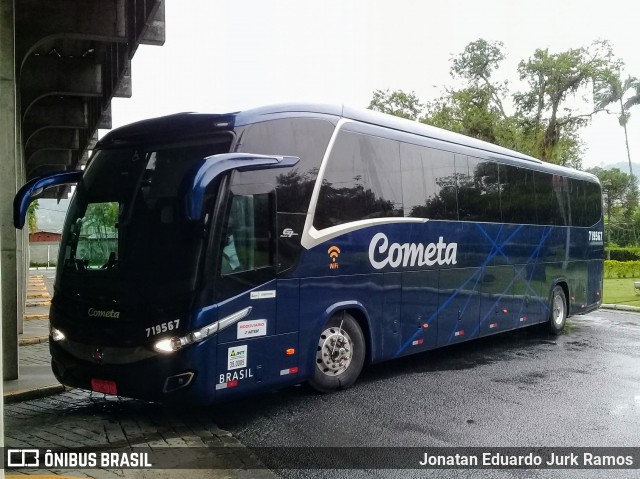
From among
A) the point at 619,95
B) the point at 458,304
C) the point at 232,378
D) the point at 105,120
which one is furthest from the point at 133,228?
the point at 619,95

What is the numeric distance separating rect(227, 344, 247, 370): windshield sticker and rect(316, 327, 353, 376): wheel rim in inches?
50.7

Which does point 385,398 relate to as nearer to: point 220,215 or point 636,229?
point 220,215

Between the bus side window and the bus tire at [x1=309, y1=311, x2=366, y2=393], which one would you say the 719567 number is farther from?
the bus tire at [x1=309, y1=311, x2=366, y2=393]

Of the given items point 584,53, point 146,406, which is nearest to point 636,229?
point 584,53

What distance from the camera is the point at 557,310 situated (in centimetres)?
1370

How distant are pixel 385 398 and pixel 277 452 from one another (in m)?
2.32

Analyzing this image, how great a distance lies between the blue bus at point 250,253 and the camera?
619 cm

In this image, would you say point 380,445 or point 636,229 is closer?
point 380,445

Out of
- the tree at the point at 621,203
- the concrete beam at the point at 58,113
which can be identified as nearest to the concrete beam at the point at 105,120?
the concrete beam at the point at 58,113

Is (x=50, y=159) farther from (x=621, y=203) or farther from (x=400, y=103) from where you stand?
(x=621, y=203)

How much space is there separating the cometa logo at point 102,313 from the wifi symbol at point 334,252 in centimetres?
250

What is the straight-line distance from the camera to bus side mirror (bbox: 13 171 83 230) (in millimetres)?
7230

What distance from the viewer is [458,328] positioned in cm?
1018

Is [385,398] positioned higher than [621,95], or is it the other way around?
[621,95]
